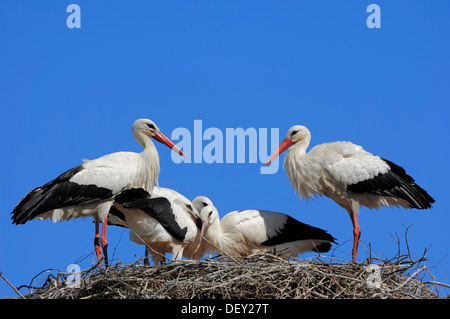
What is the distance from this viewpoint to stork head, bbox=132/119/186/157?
839 centimetres

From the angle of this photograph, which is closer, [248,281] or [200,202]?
[248,281]

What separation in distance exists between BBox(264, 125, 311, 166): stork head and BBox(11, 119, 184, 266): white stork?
4.61 feet

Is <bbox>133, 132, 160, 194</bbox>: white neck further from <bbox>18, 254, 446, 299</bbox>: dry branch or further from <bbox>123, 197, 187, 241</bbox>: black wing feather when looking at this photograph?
<bbox>18, 254, 446, 299</bbox>: dry branch

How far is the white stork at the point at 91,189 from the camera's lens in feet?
25.1

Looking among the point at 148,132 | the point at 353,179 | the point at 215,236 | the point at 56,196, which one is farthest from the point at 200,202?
the point at 353,179

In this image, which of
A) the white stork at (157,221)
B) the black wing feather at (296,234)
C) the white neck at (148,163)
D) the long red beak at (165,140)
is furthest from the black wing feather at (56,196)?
the black wing feather at (296,234)

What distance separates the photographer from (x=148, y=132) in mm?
8414

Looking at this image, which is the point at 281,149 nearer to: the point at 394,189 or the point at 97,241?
the point at 394,189

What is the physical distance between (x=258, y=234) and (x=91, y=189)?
1.82m

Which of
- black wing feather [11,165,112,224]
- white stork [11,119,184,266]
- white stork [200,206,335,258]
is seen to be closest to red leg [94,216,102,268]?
white stork [11,119,184,266]

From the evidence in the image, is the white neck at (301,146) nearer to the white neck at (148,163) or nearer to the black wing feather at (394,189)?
the black wing feather at (394,189)

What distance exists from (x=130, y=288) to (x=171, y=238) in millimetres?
2100
